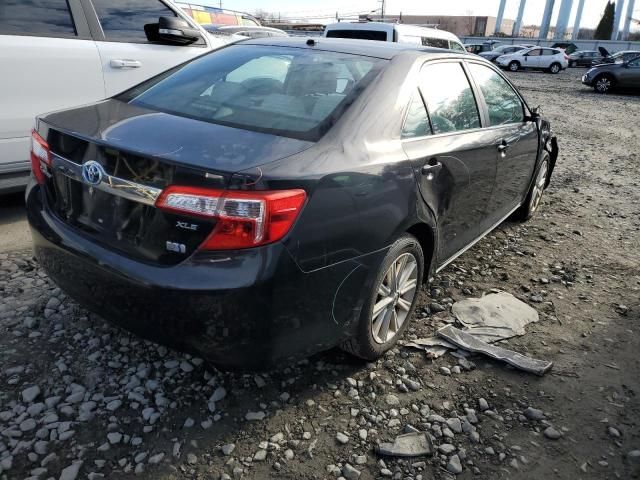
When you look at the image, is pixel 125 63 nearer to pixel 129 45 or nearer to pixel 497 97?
pixel 129 45

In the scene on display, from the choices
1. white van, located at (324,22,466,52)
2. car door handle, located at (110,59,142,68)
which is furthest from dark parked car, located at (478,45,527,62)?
car door handle, located at (110,59,142,68)

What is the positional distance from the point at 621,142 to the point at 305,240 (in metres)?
9.93

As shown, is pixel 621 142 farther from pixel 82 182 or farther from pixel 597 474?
pixel 82 182

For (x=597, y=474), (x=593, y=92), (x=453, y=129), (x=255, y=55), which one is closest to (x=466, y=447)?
(x=597, y=474)

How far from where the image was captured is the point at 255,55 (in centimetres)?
301

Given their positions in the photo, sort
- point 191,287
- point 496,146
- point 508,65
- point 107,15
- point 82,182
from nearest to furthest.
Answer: point 191,287 < point 82,182 < point 496,146 < point 107,15 < point 508,65

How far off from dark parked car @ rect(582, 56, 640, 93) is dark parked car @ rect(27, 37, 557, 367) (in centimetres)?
1946

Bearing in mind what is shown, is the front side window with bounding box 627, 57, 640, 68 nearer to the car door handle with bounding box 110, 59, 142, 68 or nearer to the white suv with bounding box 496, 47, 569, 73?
the white suv with bounding box 496, 47, 569, 73

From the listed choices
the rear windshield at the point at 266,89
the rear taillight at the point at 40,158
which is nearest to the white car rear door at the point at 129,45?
the rear windshield at the point at 266,89

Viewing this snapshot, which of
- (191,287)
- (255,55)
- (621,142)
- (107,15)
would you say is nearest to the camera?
(191,287)

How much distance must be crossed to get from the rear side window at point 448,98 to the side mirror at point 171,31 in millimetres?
2574

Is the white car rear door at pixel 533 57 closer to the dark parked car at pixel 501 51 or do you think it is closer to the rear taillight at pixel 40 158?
the dark parked car at pixel 501 51

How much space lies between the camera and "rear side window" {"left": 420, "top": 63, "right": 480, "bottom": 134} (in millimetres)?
2881

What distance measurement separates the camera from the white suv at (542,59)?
1273 inches
